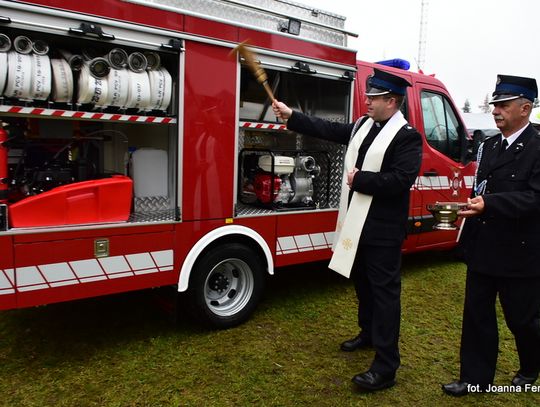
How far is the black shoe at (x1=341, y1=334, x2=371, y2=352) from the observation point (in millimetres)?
3754

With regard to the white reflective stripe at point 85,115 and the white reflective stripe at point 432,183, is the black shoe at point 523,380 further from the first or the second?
the white reflective stripe at point 85,115

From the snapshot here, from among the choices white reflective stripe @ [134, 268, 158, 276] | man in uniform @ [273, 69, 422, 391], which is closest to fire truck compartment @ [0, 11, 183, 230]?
white reflective stripe @ [134, 268, 158, 276]

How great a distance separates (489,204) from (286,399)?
5.82 feet

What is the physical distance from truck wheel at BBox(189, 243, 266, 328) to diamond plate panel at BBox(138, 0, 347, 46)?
1839 mm

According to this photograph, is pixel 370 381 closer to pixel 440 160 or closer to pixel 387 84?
pixel 387 84

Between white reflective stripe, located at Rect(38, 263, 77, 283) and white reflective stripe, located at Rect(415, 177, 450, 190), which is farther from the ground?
white reflective stripe, located at Rect(415, 177, 450, 190)

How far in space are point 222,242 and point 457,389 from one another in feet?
6.66

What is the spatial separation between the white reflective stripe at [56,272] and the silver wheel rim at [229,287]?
1177 mm

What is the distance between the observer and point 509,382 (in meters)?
3.38

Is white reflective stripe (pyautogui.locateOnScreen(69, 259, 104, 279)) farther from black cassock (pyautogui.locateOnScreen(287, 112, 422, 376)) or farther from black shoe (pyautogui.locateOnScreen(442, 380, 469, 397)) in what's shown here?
black shoe (pyautogui.locateOnScreen(442, 380, 469, 397))

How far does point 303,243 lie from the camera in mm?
4375

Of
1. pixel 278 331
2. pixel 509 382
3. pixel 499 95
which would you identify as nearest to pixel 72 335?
pixel 278 331

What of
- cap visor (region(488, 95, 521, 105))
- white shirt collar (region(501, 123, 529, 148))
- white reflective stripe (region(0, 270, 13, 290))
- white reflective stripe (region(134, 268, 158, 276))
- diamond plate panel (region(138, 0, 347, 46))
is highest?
diamond plate panel (region(138, 0, 347, 46))

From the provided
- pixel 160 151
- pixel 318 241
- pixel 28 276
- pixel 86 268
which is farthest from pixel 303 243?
pixel 28 276
